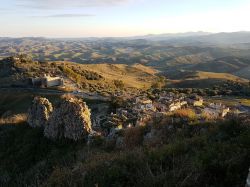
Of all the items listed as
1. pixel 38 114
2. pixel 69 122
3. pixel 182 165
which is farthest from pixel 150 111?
pixel 182 165

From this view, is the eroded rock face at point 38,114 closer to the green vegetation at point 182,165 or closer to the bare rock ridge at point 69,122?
the bare rock ridge at point 69,122

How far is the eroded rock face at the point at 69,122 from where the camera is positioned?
17.0 metres

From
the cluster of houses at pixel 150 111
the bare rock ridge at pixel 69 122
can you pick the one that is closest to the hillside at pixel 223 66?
the cluster of houses at pixel 150 111

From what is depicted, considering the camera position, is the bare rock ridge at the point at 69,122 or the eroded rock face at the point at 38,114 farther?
the eroded rock face at the point at 38,114

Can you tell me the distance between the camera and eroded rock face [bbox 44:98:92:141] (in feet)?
55.9

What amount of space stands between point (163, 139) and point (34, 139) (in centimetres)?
978

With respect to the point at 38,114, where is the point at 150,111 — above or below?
below

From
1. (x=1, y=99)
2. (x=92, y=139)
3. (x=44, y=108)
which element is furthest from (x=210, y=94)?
(x=92, y=139)

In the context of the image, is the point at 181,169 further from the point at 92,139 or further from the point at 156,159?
the point at 92,139

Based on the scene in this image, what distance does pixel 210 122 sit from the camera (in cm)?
1195

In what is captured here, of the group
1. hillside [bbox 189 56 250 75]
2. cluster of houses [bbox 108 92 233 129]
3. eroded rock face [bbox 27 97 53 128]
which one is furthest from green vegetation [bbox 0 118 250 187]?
hillside [bbox 189 56 250 75]

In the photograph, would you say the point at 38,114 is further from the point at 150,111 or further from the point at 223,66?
the point at 223,66

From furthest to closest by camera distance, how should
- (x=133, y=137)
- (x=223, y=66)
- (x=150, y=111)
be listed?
(x=223, y=66) → (x=150, y=111) → (x=133, y=137)

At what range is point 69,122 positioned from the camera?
17547 millimetres
